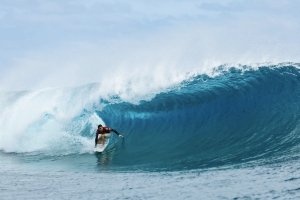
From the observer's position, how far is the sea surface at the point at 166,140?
10.0 meters

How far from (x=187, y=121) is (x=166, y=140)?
192 centimetres

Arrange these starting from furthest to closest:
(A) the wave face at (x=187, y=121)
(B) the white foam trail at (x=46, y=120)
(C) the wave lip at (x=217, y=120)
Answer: (B) the white foam trail at (x=46, y=120) → (A) the wave face at (x=187, y=121) → (C) the wave lip at (x=217, y=120)

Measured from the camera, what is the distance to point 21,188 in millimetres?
10844

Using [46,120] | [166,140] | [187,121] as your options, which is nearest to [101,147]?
[166,140]

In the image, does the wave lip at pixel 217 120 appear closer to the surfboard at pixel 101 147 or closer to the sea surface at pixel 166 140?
the sea surface at pixel 166 140

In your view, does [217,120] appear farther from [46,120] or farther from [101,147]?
[46,120]

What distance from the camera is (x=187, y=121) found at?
1797 centimetres

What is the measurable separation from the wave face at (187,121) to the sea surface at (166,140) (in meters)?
0.04

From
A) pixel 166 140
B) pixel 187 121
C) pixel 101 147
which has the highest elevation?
pixel 187 121

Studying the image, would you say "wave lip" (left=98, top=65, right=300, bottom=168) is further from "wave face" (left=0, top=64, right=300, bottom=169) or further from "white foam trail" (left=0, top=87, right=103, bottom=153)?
"white foam trail" (left=0, top=87, right=103, bottom=153)

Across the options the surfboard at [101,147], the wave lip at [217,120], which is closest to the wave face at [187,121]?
the wave lip at [217,120]

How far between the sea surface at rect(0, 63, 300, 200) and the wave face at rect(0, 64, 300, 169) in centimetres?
4

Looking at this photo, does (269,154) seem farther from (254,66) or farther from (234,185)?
(254,66)

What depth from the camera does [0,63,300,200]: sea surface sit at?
1003 cm
